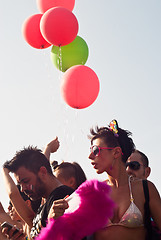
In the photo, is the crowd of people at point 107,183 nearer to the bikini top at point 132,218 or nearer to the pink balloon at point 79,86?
the bikini top at point 132,218

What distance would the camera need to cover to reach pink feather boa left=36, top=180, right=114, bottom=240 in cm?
241

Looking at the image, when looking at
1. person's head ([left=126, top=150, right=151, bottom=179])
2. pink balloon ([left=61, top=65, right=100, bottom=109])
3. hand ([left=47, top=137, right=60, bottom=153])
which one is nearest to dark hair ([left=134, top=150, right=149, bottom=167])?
person's head ([left=126, top=150, right=151, bottom=179])

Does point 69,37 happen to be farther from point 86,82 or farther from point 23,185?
point 23,185

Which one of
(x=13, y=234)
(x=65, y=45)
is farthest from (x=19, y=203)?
(x=65, y=45)

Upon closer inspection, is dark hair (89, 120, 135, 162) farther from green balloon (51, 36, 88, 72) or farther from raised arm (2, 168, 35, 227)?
green balloon (51, 36, 88, 72)

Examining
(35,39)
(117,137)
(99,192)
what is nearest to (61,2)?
(35,39)

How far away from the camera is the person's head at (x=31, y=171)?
322cm

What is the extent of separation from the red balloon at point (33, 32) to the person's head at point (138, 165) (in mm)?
2455

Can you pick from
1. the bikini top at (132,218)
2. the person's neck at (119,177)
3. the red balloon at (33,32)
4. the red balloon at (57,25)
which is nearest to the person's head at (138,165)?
the person's neck at (119,177)

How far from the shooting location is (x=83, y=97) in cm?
510

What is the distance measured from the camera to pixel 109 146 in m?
2.88

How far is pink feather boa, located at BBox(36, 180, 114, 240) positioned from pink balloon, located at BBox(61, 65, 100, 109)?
2.74 metres

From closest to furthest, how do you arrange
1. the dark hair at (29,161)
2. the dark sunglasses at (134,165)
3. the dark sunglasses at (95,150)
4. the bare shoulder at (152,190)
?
1. the bare shoulder at (152,190)
2. the dark sunglasses at (95,150)
3. the dark hair at (29,161)
4. the dark sunglasses at (134,165)

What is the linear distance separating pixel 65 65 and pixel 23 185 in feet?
8.98
